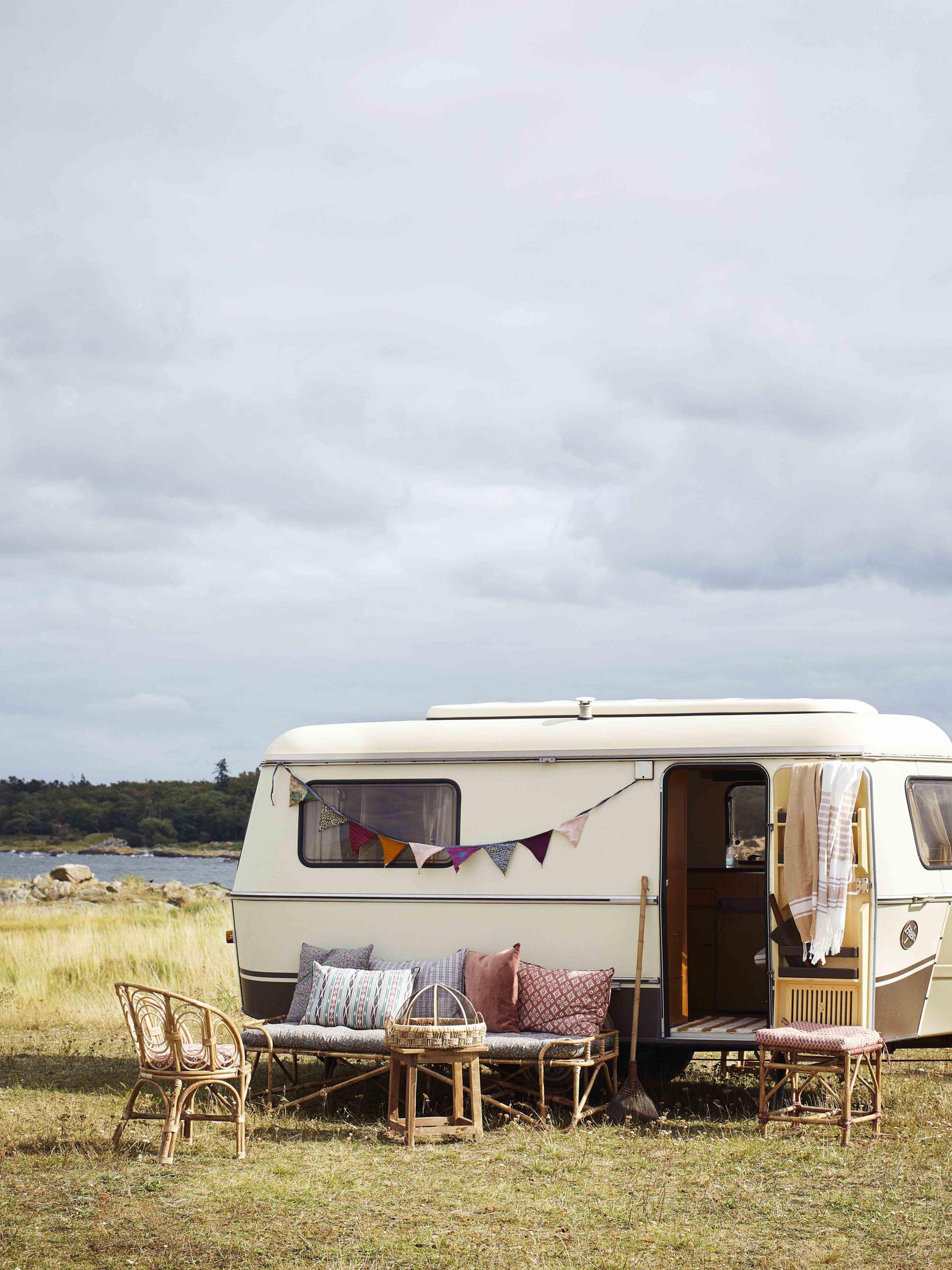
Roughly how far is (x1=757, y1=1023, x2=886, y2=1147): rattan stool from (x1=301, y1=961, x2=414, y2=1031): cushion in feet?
7.31

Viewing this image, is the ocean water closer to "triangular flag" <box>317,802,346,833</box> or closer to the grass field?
"triangular flag" <box>317,802,346,833</box>

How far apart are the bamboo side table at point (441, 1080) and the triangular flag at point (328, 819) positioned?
1.87 m

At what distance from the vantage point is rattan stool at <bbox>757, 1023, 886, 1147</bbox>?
743cm

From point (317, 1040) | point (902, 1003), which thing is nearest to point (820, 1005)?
point (902, 1003)

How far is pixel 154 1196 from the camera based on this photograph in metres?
6.28

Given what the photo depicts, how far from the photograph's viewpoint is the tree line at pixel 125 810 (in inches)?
1753

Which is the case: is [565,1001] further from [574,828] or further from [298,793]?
[298,793]

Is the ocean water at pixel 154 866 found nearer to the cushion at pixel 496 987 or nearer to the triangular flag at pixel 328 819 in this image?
the triangular flag at pixel 328 819

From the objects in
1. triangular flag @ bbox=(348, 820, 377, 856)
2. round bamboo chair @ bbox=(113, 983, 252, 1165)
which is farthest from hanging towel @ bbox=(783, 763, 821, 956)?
round bamboo chair @ bbox=(113, 983, 252, 1165)

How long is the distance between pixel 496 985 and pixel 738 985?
2.45m

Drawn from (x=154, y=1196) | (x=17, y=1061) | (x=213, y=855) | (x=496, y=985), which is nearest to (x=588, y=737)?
(x=496, y=985)

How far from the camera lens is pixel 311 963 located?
8.95 metres

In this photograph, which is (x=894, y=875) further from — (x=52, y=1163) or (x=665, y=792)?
(x=52, y=1163)

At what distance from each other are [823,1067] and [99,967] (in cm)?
963
